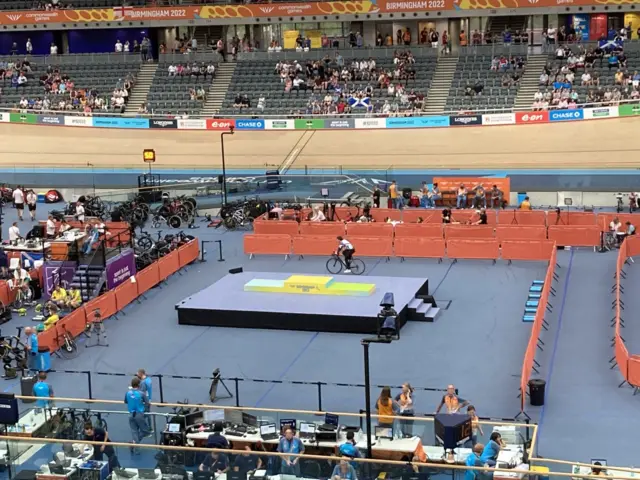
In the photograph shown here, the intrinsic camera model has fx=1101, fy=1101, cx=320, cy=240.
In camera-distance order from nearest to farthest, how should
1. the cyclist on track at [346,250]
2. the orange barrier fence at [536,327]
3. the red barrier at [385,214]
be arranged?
the orange barrier fence at [536,327] → the cyclist on track at [346,250] → the red barrier at [385,214]

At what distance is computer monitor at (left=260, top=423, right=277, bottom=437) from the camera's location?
21625 millimetres

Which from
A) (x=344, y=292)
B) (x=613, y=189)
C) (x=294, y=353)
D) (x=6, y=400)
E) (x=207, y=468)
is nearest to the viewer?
(x=207, y=468)

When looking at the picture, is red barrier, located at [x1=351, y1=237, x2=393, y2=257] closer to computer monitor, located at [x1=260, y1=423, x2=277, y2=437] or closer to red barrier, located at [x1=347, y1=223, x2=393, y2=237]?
red barrier, located at [x1=347, y1=223, x2=393, y2=237]

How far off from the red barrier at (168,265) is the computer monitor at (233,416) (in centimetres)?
1460

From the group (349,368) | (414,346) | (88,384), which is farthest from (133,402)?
(414,346)

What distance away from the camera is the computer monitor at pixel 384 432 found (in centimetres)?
2103

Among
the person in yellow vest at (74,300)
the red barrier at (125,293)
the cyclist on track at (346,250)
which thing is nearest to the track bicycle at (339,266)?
the cyclist on track at (346,250)

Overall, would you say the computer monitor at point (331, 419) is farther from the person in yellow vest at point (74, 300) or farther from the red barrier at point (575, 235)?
the red barrier at point (575, 235)

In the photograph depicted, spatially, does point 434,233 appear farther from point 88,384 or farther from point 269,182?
point 88,384

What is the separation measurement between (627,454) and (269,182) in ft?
93.9

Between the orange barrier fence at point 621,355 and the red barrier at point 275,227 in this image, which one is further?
the red barrier at point 275,227

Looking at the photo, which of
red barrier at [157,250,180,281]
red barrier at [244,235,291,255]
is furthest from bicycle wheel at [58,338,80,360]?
red barrier at [244,235,291,255]

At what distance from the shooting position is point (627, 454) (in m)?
21.7

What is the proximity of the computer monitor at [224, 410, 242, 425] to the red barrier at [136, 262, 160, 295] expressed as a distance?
1305 centimetres
